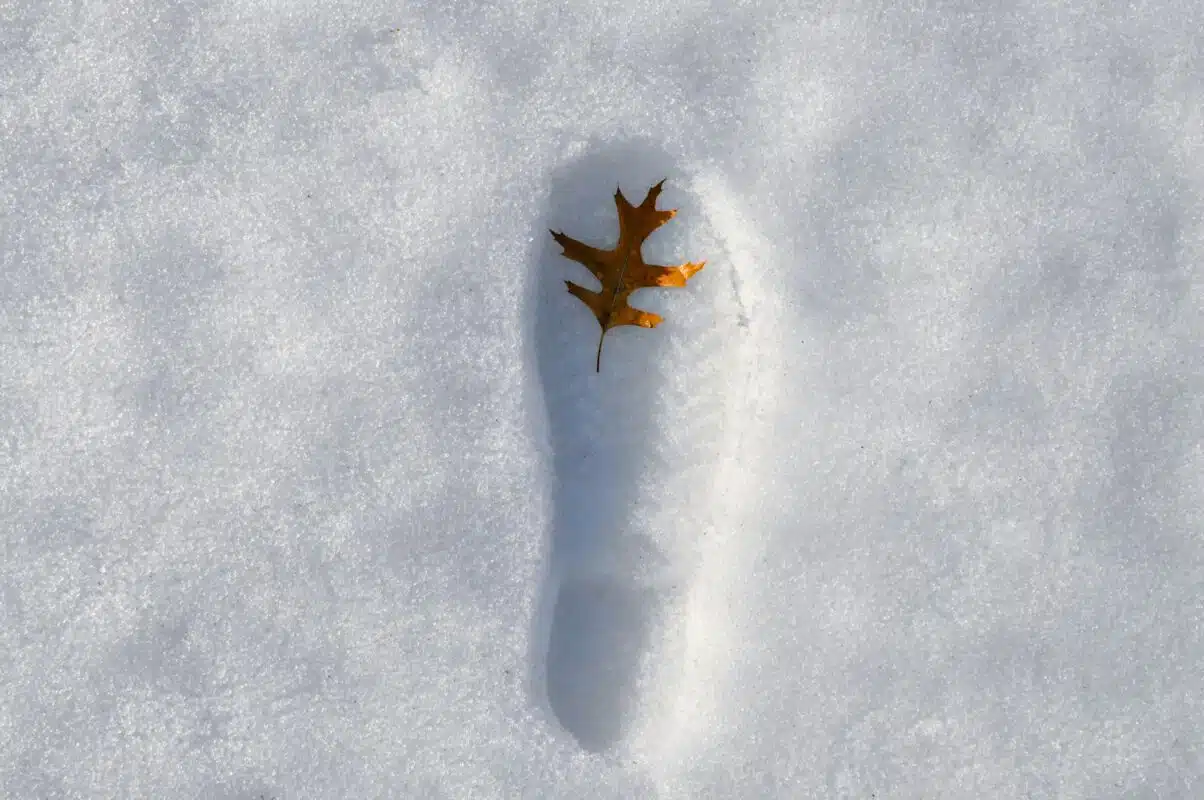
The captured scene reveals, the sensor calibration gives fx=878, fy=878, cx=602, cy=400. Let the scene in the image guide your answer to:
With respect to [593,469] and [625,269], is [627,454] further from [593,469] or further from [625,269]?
Answer: [625,269]

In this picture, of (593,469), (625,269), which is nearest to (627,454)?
(593,469)

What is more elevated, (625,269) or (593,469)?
(625,269)

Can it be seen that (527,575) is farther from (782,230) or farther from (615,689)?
(782,230)

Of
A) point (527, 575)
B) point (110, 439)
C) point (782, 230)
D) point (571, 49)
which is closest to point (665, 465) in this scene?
point (527, 575)

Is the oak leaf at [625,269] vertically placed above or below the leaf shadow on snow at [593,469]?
above

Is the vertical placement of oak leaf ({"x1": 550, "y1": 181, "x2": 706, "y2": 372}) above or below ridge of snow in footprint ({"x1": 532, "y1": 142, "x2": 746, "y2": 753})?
above
